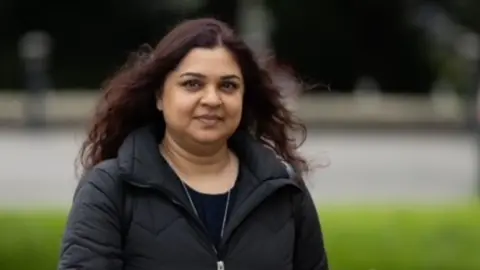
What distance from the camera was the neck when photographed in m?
2.85

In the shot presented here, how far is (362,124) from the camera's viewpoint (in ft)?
78.0

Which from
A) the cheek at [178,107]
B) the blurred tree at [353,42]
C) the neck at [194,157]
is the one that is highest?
the blurred tree at [353,42]

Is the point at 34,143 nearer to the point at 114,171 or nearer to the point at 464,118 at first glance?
the point at 464,118

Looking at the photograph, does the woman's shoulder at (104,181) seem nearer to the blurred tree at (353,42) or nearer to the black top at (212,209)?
the black top at (212,209)

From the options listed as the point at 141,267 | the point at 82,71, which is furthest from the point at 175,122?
the point at 82,71

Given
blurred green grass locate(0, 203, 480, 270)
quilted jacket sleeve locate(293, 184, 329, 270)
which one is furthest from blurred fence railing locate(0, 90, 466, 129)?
quilted jacket sleeve locate(293, 184, 329, 270)

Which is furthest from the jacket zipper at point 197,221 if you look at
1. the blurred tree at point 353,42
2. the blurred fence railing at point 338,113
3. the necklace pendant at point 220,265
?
the blurred tree at point 353,42

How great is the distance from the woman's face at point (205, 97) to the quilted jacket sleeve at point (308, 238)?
0.26m

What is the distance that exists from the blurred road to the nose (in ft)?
23.1

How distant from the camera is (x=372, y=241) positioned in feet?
20.6

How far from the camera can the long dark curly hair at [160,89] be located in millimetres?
2861

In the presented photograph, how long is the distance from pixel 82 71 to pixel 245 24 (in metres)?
5.34

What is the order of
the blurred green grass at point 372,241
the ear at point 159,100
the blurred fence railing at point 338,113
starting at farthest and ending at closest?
the blurred fence railing at point 338,113 < the blurred green grass at point 372,241 < the ear at point 159,100

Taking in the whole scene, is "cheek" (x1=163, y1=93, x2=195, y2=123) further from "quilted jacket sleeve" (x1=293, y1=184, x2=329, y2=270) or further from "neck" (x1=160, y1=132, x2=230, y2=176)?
A: "quilted jacket sleeve" (x1=293, y1=184, x2=329, y2=270)
